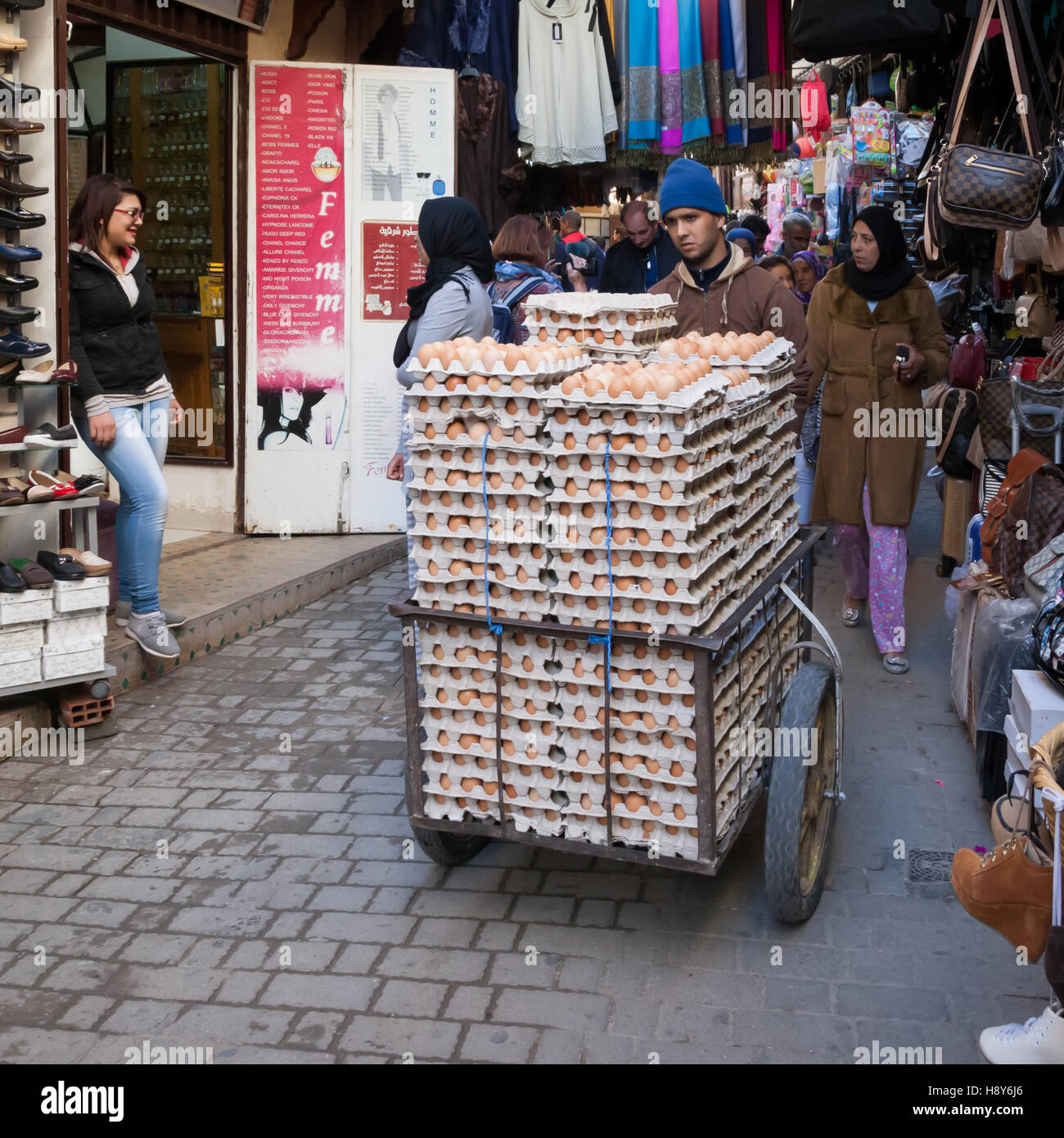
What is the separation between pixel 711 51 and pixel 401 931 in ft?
21.3

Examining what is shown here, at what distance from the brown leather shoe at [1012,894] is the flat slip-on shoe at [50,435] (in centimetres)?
401

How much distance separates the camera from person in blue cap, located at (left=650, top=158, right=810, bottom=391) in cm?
570

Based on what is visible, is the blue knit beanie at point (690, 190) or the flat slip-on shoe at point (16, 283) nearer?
the flat slip-on shoe at point (16, 283)

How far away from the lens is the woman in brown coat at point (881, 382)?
6.70 metres

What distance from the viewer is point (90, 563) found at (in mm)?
5512

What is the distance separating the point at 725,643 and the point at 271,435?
5.32 metres

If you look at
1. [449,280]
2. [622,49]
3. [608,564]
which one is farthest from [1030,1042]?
[622,49]

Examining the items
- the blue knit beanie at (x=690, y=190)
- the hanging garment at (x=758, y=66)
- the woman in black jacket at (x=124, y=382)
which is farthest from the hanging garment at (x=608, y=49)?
the woman in black jacket at (x=124, y=382)

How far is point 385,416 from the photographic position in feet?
27.9

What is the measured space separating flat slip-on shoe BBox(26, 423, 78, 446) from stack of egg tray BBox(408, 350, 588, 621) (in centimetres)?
233

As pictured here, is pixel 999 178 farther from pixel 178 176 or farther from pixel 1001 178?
pixel 178 176

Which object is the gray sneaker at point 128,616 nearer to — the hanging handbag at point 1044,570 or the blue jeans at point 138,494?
the blue jeans at point 138,494
